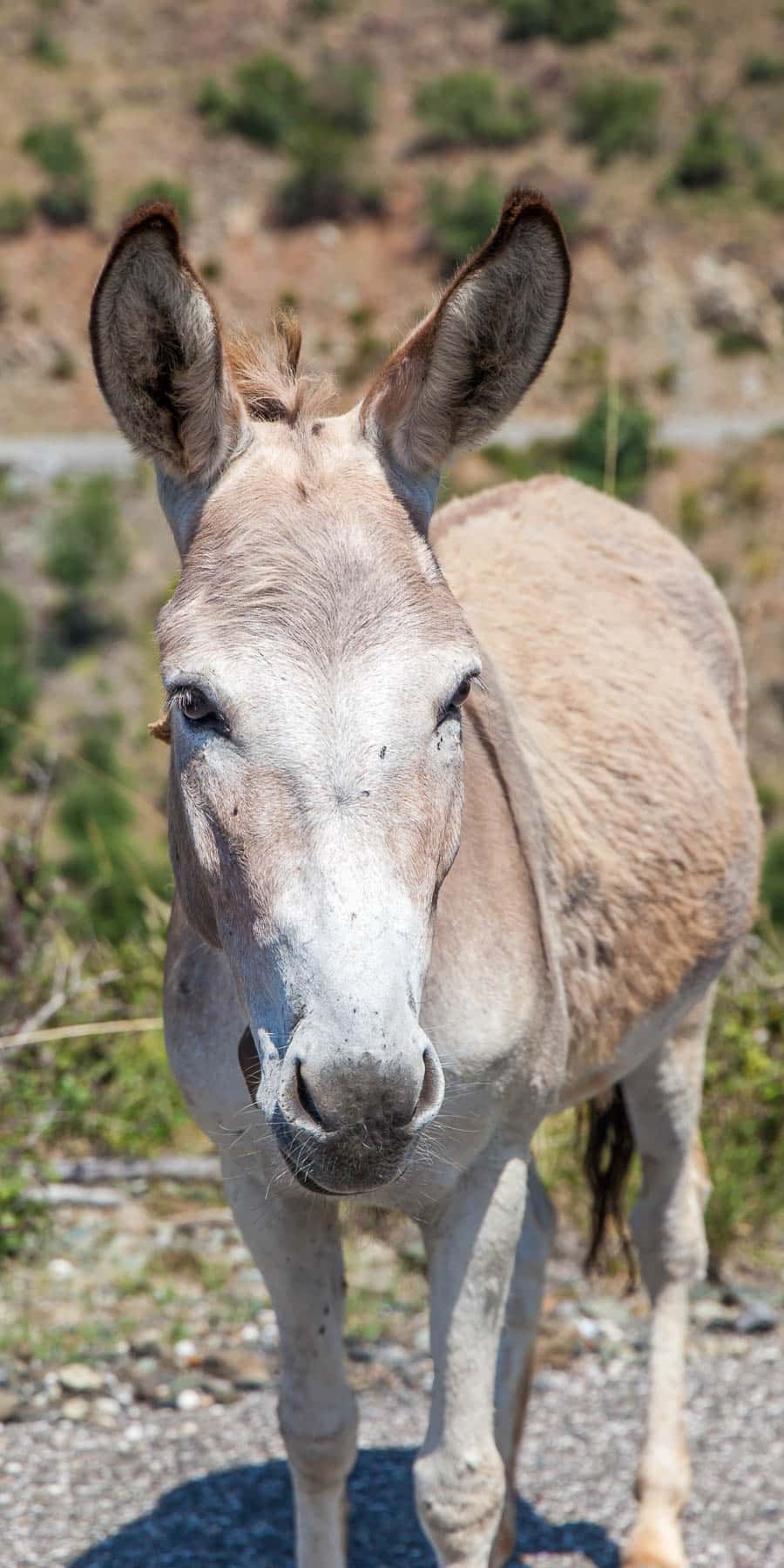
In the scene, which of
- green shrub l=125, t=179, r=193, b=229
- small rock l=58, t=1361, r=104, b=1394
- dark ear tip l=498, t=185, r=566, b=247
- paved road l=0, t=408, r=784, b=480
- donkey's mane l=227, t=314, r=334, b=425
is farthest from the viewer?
green shrub l=125, t=179, r=193, b=229

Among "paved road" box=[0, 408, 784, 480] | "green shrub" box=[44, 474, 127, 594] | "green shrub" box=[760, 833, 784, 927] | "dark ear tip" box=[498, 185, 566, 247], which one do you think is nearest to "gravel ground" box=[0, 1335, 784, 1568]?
"dark ear tip" box=[498, 185, 566, 247]

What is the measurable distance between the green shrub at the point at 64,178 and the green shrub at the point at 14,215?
0.59 metres

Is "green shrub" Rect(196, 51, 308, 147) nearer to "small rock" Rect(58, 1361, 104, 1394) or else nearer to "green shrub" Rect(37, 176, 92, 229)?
"green shrub" Rect(37, 176, 92, 229)

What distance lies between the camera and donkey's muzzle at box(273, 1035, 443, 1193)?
6.46 ft

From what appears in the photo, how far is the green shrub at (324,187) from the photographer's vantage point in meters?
53.2

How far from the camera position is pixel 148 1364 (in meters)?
4.49

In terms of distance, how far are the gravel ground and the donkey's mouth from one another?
80.9 inches

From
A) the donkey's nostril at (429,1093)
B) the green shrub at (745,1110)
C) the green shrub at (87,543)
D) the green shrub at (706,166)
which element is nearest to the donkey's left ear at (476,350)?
the donkey's nostril at (429,1093)

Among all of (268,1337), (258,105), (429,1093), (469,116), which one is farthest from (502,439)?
(429,1093)

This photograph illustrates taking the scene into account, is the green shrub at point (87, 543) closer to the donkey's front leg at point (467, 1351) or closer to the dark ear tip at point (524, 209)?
the donkey's front leg at point (467, 1351)

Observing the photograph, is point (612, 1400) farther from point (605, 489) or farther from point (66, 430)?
point (66, 430)

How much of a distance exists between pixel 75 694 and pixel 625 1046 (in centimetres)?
3107

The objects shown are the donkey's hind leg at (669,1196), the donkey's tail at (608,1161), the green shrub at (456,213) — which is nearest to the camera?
the donkey's hind leg at (669,1196)

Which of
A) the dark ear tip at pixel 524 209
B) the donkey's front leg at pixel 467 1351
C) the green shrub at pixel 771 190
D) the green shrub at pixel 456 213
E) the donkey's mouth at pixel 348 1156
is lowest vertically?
the donkey's front leg at pixel 467 1351
